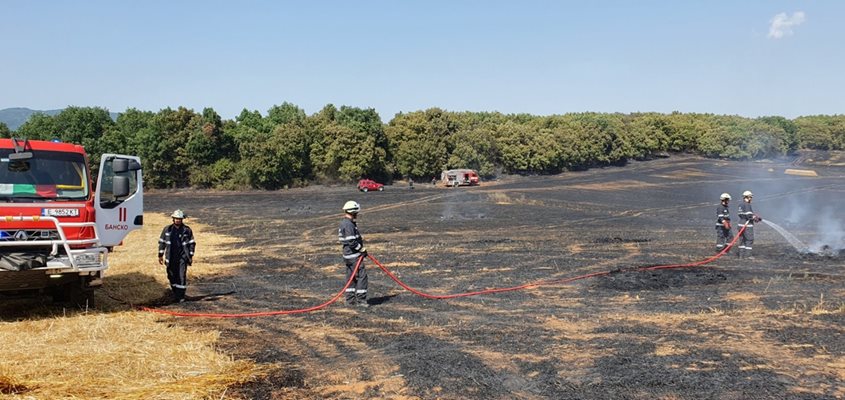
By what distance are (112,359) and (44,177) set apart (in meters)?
4.25

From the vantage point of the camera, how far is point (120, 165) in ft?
36.2

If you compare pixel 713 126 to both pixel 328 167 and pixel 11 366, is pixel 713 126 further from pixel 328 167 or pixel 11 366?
pixel 11 366

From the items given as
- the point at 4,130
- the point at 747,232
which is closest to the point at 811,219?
the point at 747,232

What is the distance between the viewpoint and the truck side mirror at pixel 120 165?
1099 cm

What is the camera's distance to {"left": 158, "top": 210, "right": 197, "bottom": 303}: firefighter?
1341 centimetres

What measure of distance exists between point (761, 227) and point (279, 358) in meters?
28.8

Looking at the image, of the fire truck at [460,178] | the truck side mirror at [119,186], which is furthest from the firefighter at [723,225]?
the fire truck at [460,178]

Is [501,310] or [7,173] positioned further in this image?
[501,310]

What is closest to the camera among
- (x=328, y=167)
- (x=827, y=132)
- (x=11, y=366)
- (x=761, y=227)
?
(x=11, y=366)

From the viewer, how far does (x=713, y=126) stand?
10281 cm

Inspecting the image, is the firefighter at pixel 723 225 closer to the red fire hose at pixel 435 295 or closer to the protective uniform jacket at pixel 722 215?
the protective uniform jacket at pixel 722 215

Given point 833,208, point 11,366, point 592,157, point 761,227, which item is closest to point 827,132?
point 592,157

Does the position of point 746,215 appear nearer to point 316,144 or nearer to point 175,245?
point 175,245

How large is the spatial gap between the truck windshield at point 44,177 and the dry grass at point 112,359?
2189 millimetres
